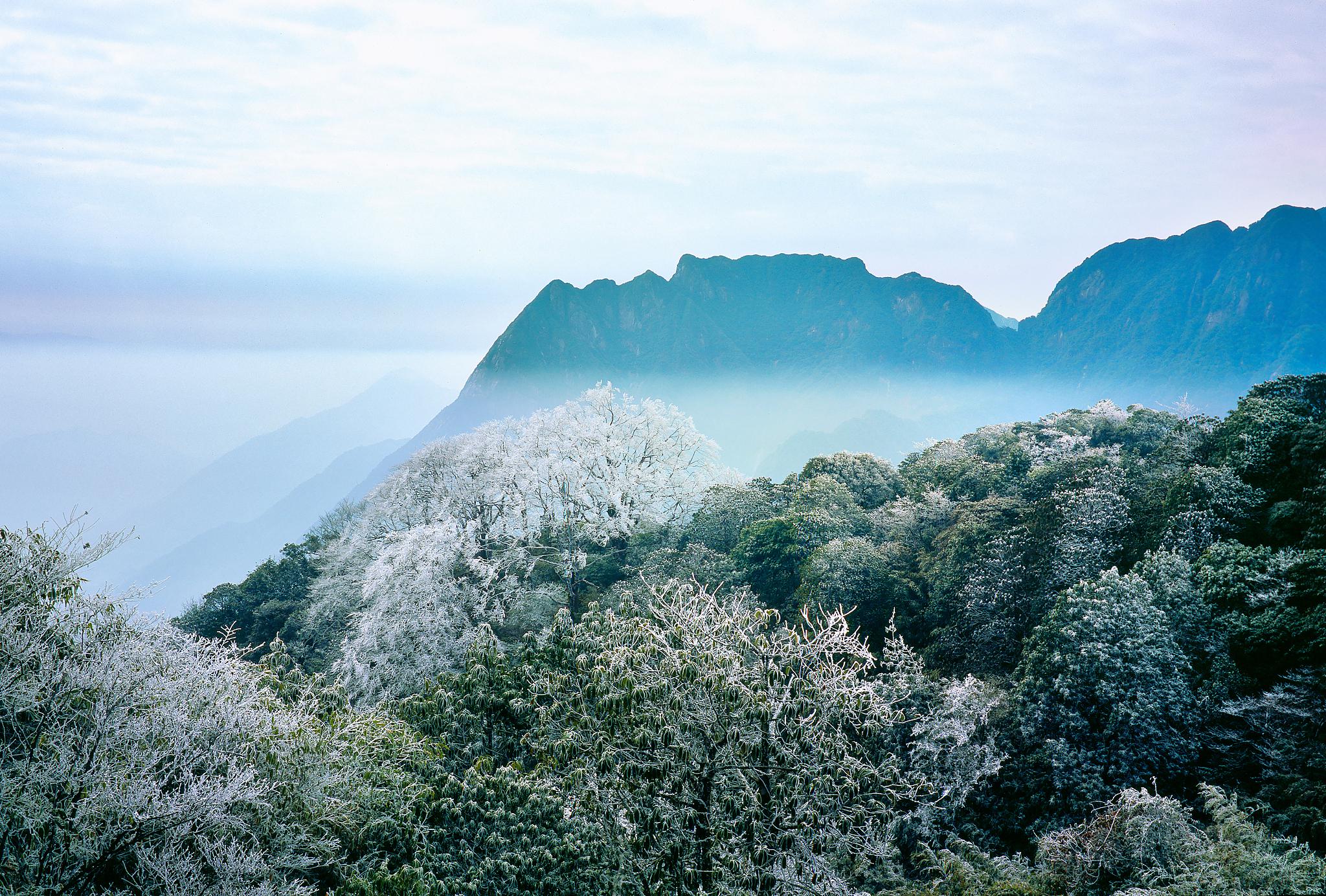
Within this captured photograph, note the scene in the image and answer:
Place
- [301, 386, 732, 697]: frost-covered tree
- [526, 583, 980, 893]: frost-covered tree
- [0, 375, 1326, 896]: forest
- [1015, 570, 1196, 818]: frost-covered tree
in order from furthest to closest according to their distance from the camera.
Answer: [301, 386, 732, 697]: frost-covered tree
[1015, 570, 1196, 818]: frost-covered tree
[526, 583, 980, 893]: frost-covered tree
[0, 375, 1326, 896]: forest

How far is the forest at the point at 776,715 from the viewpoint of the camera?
11141mm

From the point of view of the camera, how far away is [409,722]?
19.1m

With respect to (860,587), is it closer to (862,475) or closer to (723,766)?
(862,475)

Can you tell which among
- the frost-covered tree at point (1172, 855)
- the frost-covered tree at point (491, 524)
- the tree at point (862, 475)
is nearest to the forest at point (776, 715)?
the frost-covered tree at point (1172, 855)

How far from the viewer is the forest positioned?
36.6 feet

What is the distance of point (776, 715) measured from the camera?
12852 millimetres

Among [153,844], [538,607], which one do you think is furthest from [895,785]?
[538,607]

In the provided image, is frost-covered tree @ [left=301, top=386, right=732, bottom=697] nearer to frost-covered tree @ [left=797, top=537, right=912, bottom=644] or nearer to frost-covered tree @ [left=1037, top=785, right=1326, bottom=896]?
frost-covered tree @ [left=797, top=537, right=912, bottom=644]

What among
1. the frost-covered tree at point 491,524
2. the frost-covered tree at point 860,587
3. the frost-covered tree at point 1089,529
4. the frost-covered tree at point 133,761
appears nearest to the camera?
the frost-covered tree at point 133,761

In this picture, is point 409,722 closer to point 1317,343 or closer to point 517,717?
point 517,717

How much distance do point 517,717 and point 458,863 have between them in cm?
642

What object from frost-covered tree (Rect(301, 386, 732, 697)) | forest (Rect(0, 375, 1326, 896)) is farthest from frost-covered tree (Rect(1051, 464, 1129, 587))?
frost-covered tree (Rect(301, 386, 732, 697))

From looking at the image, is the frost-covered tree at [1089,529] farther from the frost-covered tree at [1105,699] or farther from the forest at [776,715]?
the frost-covered tree at [1105,699]

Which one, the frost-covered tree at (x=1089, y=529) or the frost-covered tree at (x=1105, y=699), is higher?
the frost-covered tree at (x=1089, y=529)
